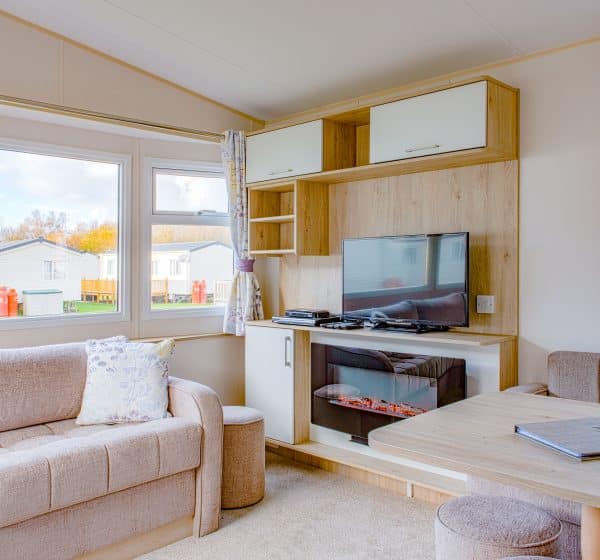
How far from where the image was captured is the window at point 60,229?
3500mm

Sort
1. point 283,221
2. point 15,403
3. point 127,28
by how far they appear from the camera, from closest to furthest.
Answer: point 15,403 < point 127,28 < point 283,221

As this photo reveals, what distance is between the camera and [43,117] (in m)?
3.48

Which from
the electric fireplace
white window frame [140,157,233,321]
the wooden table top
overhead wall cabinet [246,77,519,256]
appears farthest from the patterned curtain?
the wooden table top

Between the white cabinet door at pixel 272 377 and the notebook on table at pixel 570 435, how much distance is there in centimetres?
240

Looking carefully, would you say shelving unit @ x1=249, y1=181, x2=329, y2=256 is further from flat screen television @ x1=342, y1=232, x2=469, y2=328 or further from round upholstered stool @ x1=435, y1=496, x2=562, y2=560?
round upholstered stool @ x1=435, y1=496, x2=562, y2=560

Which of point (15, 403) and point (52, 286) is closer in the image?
point (15, 403)

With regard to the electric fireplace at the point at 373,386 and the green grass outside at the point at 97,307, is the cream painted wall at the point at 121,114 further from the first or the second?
the electric fireplace at the point at 373,386

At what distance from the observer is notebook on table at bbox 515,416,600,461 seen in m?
1.26

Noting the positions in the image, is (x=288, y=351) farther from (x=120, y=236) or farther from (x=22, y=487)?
(x=22, y=487)

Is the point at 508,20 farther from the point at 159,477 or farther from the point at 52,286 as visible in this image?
the point at 52,286

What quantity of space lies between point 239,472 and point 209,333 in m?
1.38

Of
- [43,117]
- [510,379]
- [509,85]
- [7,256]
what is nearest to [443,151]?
[509,85]

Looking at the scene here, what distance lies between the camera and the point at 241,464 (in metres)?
3.07

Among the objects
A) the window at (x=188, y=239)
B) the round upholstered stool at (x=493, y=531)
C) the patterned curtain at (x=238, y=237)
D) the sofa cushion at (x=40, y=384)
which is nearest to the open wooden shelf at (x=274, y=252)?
the patterned curtain at (x=238, y=237)
